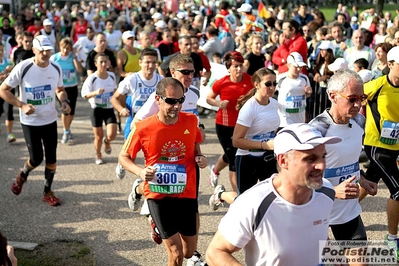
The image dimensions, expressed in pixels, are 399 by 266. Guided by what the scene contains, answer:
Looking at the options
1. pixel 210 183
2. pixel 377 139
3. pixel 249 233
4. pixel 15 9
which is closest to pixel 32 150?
pixel 210 183

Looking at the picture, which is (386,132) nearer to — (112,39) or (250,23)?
(250,23)

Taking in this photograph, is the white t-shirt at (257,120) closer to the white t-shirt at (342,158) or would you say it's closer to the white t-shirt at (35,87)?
the white t-shirt at (342,158)

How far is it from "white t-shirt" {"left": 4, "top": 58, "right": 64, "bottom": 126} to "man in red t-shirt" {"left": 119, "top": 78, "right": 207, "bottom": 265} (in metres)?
2.69

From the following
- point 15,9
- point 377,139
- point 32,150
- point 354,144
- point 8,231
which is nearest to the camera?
point 354,144

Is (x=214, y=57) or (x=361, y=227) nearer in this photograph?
(x=361, y=227)

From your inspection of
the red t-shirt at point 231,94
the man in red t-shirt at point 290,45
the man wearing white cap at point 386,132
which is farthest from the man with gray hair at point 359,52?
the man wearing white cap at point 386,132

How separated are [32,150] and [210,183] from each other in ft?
7.90

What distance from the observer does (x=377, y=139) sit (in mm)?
6059

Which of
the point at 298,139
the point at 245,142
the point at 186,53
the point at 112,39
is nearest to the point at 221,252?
the point at 298,139

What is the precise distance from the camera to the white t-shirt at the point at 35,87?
7496 mm

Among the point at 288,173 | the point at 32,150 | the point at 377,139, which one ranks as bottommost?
the point at 32,150

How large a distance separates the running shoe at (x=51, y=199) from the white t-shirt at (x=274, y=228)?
485 centimetres

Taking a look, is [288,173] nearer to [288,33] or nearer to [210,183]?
[210,183]

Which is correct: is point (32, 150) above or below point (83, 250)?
above
